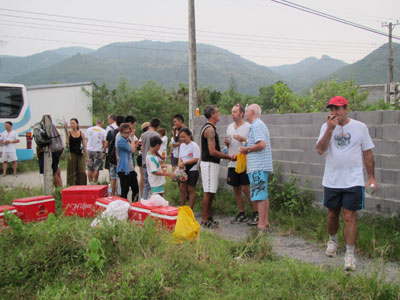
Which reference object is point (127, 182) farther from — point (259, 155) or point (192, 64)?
point (192, 64)

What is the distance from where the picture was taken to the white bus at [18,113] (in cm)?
1379

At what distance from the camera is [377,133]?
5461 millimetres

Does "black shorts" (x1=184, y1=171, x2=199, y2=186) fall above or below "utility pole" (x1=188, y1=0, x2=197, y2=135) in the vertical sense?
below

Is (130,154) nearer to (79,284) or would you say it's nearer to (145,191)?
(145,191)

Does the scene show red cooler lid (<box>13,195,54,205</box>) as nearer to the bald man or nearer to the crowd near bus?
the crowd near bus

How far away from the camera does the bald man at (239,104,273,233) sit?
5375 millimetres

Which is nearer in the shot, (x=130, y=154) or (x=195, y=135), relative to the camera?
(x=130, y=154)

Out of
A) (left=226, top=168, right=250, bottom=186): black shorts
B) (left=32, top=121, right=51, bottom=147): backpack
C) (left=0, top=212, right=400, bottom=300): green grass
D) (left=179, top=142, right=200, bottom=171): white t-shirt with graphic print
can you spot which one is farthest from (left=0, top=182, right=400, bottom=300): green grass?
(left=32, top=121, right=51, bottom=147): backpack

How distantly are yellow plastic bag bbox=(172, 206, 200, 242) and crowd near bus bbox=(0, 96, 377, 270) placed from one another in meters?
1.19

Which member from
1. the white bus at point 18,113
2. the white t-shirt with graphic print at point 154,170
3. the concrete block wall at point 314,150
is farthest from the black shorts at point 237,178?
the white bus at point 18,113

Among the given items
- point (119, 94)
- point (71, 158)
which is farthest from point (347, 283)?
point (119, 94)

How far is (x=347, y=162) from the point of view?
4215 millimetres

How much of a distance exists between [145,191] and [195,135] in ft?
7.28

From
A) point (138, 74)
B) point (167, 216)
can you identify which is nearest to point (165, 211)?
point (167, 216)
